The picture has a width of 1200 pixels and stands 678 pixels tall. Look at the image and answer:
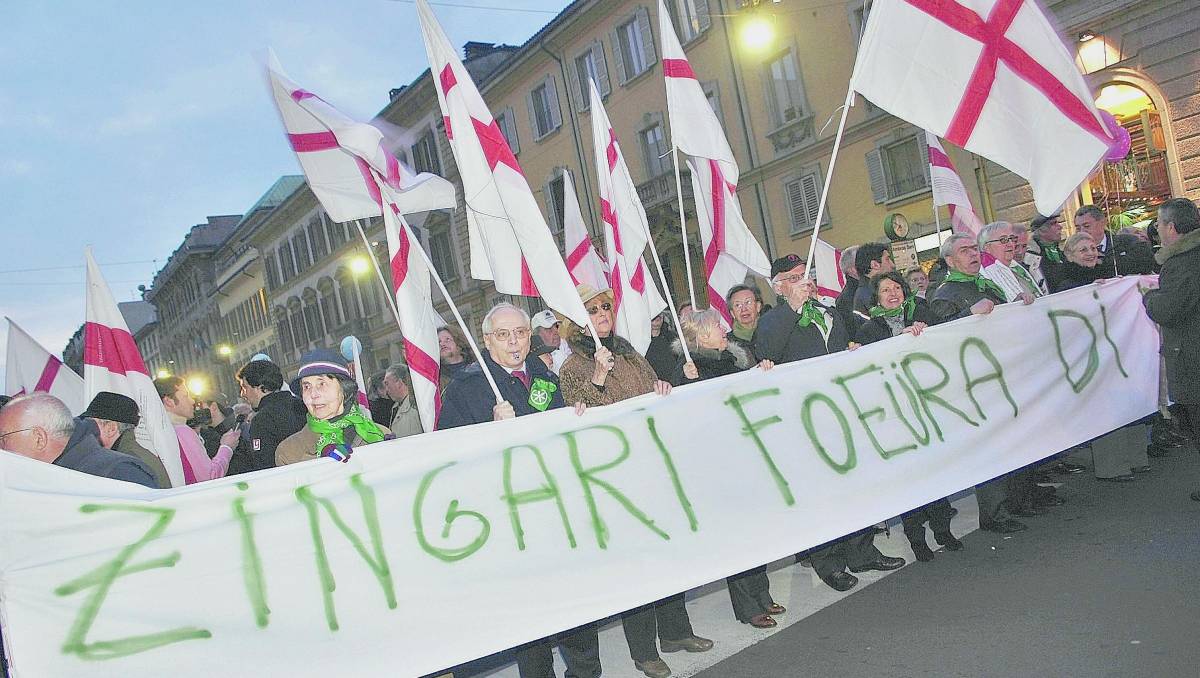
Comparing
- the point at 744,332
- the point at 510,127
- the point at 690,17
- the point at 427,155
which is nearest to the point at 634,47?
the point at 690,17

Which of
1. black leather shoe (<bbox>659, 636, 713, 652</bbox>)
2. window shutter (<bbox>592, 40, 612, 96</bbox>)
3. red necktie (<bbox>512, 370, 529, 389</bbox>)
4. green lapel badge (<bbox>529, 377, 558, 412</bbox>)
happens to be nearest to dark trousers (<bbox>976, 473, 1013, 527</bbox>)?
black leather shoe (<bbox>659, 636, 713, 652</bbox>)

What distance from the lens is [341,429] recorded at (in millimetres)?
3883

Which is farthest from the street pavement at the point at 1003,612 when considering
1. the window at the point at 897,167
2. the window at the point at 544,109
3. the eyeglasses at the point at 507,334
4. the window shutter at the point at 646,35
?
the window at the point at 544,109

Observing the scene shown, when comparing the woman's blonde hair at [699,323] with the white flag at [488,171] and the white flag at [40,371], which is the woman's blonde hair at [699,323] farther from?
A: the white flag at [40,371]

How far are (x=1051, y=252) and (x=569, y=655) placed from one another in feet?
15.6

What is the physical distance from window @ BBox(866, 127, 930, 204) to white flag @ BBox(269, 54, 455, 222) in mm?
14825

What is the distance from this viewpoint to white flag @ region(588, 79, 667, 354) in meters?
5.14

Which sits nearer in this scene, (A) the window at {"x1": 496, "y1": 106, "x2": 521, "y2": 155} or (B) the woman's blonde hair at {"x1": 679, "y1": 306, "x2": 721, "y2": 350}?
(B) the woman's blonde hair at {"x1": 679, "y1": 306, "x2": 721, "y2": 350}

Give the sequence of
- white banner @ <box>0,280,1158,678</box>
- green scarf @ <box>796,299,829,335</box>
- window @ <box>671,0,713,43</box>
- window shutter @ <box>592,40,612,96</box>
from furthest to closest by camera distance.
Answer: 1. window shutter @ <box>592,40,612,96</box>
2. window @ <box>671,0,713,43</box>
3. green scarf @ <box>796,299,829,335</box>
4. white banner @ <box>0,280,1158,678</box>

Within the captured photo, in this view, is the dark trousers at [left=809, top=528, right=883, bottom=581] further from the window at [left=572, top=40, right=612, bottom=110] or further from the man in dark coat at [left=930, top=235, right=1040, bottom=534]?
the window at [left=572, top=40, right=612, bottom=110]

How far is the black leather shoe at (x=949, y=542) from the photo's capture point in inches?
196

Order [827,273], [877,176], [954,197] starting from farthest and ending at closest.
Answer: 1. [877,176]
2. [827,273]
3. [954,197]

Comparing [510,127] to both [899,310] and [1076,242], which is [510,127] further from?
[899,310]

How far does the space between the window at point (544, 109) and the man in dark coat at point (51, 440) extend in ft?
84.0
